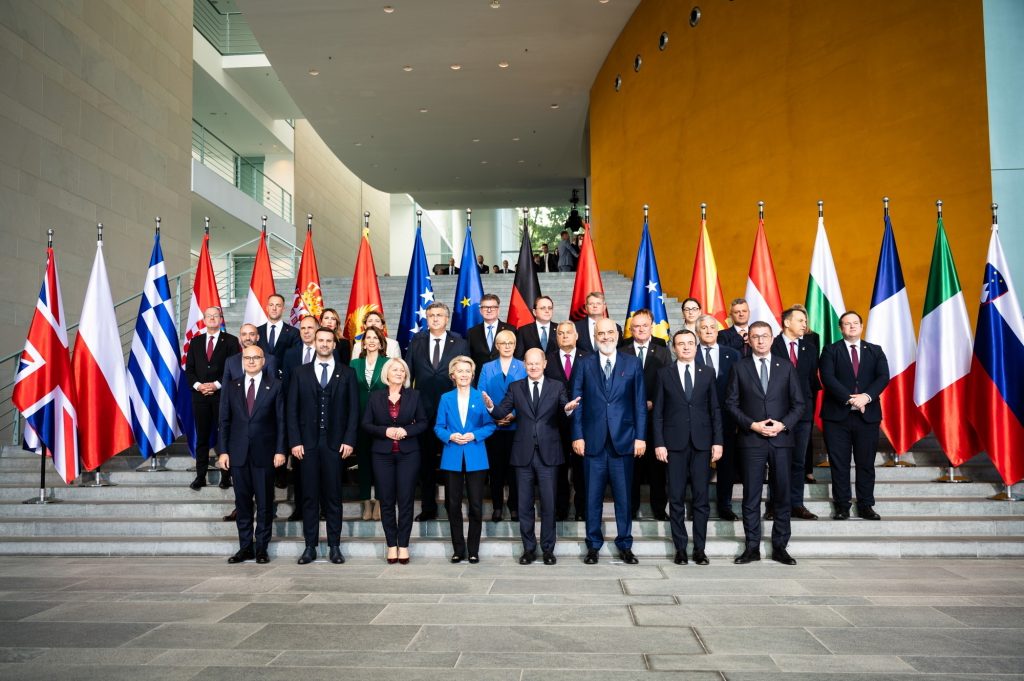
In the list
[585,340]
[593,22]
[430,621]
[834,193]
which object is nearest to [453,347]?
[585,340]

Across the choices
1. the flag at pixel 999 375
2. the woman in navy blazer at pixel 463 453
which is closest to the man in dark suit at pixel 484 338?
the woman in navy blazer at pixel 463 453

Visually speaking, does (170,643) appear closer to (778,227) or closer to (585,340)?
(585,340)

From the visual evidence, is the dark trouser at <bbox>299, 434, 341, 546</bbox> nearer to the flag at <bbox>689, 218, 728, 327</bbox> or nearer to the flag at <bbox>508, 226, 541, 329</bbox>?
the flag at <bbox>508, 226, 541, 329</bbox>

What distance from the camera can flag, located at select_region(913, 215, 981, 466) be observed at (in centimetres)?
655

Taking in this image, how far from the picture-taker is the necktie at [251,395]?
5645 mm

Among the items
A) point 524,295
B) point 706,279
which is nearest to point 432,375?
point 524,295

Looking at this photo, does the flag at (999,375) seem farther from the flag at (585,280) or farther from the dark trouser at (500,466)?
the dark trouser at (500,466)

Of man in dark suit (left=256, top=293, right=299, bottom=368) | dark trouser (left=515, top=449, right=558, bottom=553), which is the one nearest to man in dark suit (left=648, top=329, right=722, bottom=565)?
dark trouser (left=515, top=449, right=558, bottom=553)

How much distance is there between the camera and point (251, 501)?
5.66m

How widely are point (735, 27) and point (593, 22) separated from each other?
132 inches

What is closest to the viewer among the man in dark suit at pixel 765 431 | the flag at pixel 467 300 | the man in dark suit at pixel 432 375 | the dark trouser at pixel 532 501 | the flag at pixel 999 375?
the man in dark suit at pixel 765 431

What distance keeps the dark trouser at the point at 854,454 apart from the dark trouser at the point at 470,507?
2629 millimetres

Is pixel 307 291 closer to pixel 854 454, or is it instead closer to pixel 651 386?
pixel 651 386

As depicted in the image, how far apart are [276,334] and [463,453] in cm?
246
